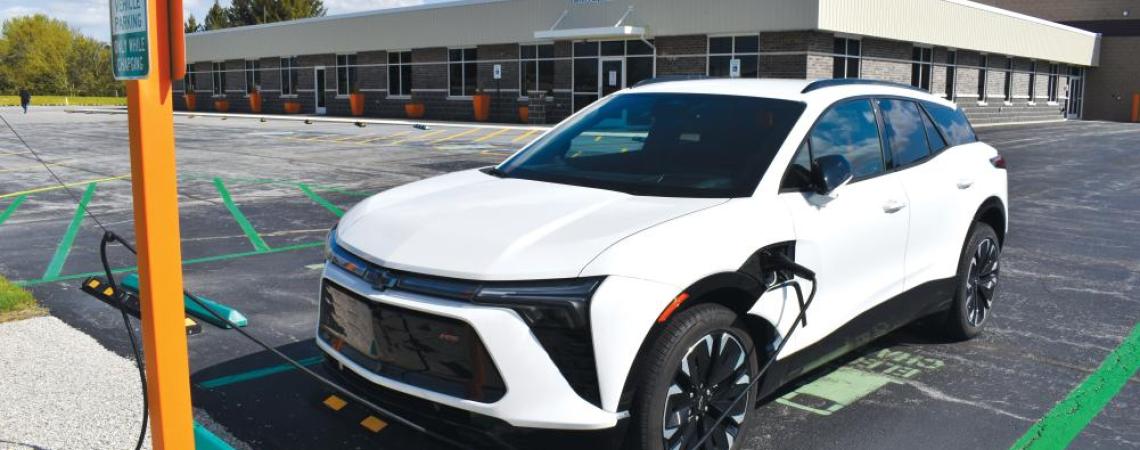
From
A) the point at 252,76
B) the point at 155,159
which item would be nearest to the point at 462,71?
the point at 252,76

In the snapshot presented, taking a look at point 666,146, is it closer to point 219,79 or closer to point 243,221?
point 243,221

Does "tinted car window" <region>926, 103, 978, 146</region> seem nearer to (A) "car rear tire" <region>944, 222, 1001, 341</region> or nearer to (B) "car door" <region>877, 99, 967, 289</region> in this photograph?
(B) "car door" <region>877, 99, 967, 289</region>

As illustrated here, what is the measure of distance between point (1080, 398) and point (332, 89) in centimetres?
4240

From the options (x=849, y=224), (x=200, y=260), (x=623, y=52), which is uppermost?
(x=623, y=52)

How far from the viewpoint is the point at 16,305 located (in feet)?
20.8

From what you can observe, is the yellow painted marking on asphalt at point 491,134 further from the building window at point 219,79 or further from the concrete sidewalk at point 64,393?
the building window at point 219,79

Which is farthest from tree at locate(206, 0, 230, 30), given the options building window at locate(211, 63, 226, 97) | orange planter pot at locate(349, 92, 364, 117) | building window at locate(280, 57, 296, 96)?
orange planter pot at locate(349, 92, 364, 117)

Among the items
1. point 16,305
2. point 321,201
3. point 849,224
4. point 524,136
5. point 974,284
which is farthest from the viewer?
point 524,136

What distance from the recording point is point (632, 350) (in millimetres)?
3244

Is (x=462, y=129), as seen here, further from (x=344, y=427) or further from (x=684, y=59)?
(x=344, y=427)

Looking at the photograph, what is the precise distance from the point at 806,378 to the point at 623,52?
28883 millimetres

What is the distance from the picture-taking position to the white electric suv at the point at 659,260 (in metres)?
3.22

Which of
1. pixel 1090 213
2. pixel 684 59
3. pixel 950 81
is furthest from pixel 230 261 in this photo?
pixel 950 81

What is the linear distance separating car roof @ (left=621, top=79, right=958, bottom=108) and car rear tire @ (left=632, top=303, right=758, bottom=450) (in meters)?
1.51
